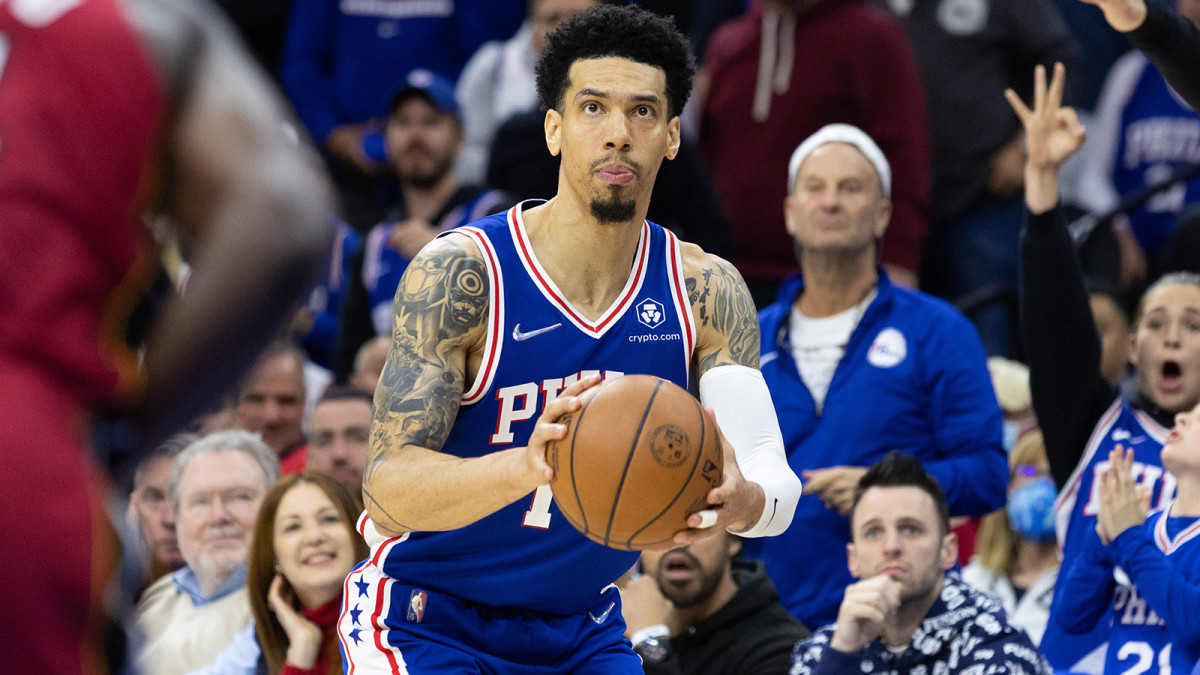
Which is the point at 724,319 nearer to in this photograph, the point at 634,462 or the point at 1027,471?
the point at 634,462

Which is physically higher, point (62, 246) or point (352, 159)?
point (352, 159)

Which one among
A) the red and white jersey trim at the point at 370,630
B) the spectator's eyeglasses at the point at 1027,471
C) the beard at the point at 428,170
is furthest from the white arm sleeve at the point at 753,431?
the beard at the point at 428,170

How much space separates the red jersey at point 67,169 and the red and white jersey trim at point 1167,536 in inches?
181

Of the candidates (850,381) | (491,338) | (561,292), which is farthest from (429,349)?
(850,381)

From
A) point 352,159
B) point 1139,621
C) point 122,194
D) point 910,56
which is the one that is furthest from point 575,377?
point 352,159

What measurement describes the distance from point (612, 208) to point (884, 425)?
8.42 feet

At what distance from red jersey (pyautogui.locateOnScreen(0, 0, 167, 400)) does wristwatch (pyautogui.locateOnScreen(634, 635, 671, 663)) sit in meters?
4.20

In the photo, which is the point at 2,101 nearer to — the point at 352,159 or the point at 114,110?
the point at 114,110

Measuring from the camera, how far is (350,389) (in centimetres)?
744

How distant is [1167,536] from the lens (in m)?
5.64

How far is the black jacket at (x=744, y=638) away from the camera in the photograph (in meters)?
5.93

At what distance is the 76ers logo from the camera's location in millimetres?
4223

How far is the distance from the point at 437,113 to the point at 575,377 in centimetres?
532

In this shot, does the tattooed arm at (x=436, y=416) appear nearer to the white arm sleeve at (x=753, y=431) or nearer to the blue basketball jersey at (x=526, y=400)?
the blue basketball jersey at (x=526, y=400)
